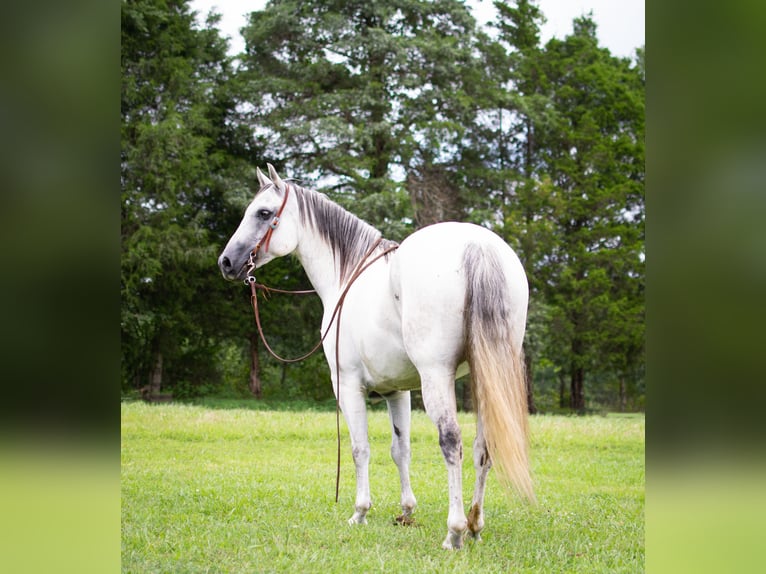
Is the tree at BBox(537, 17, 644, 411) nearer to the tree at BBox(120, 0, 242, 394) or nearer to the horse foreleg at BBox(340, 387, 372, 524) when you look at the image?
the tree at BBox(120, 0, 242, 394)

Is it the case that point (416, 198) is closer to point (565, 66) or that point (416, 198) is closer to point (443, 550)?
point (565, 66)

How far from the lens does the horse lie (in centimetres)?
370

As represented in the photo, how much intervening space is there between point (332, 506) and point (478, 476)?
1.96 meters

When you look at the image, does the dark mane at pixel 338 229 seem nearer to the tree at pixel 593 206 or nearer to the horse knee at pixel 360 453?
the horse knee at pixel 360 453

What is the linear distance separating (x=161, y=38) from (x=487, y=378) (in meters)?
17.3

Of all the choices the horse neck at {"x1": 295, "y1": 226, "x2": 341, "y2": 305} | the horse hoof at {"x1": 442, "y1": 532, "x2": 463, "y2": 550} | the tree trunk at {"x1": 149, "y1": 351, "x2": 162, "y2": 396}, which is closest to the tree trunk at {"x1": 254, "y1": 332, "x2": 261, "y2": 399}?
the tree trunk at {"x1": 149, "y1": 351, "x2": 162, "y2": 396}

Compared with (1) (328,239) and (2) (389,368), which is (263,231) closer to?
(1) (328,239)

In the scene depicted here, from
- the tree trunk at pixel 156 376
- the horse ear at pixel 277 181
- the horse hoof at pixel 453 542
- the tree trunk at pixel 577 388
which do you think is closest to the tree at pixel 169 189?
the tree trunk at pixel 156 376

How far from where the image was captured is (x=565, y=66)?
2162 cm

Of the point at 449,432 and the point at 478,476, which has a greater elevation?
the point at 449,432

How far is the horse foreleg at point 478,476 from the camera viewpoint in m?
4.12

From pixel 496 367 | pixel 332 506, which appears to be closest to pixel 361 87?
pixel 332 506

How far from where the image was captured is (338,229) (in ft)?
16.6
